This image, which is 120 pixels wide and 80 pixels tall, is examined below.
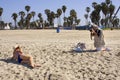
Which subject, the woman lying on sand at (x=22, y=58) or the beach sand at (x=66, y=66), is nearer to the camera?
the beach sand at (x=66, y=66)

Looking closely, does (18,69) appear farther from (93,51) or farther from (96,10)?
(96,10)

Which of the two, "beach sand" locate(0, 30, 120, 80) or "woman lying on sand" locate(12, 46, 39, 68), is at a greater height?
"woman lying on sand" locate(12, 46, 39, 68)

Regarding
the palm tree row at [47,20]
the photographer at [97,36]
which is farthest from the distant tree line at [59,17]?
the photographer at [97,36]

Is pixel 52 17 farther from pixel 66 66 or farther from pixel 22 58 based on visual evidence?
pixel 66 66

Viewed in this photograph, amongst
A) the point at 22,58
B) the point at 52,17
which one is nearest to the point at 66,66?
the point at 22,58

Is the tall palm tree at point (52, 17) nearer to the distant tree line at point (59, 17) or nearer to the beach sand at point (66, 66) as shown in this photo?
the distant tree line at point (59, 17)

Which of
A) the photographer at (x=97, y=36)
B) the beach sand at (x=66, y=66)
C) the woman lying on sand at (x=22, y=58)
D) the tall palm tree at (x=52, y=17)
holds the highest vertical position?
the tall palm tree at (x=52, y=17)

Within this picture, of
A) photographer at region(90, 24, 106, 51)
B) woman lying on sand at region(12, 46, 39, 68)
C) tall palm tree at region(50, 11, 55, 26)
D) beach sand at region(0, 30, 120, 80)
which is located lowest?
beach sand at region(0, 30, 120, 80)

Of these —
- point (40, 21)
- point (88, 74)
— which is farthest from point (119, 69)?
point (40, 21)

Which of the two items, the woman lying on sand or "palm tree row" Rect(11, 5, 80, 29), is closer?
the woman lying on sand

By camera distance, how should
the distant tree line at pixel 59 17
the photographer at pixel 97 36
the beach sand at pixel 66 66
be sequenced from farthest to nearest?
the distant tree line at pixel 59 17 → the photographer at pixel 97 36 → the beach sand at pixel 66 66

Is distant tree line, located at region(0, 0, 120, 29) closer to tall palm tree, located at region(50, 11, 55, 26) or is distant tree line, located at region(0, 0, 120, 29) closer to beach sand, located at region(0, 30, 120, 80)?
tall palm tree, located at region(50, 11, 55, 26)

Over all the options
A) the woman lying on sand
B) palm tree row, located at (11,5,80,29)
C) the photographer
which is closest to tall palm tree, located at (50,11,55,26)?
palm tree row, located at (11,5,80,29)

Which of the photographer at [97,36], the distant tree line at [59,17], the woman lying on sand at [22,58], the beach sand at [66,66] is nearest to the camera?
the beach sand at [66,66]
